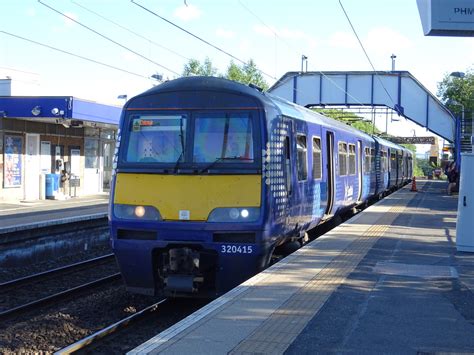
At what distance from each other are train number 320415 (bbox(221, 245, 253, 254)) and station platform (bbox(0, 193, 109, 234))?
595cm

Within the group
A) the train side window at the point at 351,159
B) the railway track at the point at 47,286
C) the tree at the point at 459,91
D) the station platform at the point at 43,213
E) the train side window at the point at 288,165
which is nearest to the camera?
the train side window at the point at 288,165

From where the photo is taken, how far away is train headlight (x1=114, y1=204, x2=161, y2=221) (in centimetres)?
755

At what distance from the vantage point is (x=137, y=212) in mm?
7621

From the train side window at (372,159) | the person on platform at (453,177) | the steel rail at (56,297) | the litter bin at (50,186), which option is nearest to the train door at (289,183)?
the steel rail at (56,297)

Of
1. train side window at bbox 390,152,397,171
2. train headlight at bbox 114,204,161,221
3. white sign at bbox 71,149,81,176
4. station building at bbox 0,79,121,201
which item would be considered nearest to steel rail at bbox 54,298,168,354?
train headlight at bbox 114,204,161,221

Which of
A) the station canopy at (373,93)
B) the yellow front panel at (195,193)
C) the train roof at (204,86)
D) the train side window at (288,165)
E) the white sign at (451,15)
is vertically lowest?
the yellow front panel at (195,193)

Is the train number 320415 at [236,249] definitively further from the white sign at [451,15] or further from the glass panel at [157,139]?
the white sign at [451,15]

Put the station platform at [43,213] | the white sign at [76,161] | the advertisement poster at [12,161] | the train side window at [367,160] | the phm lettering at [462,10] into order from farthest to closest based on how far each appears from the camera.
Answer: the white sign at [76,161]
the advertisement poster at [12,161]
the train side window at [367,160]
the station platform at [43,213]
the phm lettering at [462,10]

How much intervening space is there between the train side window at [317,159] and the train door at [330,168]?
2.66 feet

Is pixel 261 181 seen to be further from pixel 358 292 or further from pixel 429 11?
pixel 429 11

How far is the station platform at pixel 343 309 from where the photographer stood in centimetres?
473

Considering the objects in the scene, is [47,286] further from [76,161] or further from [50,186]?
[76,161]

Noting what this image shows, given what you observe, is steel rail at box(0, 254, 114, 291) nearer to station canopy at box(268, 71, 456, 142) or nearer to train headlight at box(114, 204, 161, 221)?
train headlight at box(114, 204, 161, 221)

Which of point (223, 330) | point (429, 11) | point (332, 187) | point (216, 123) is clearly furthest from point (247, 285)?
point (429, 11)
